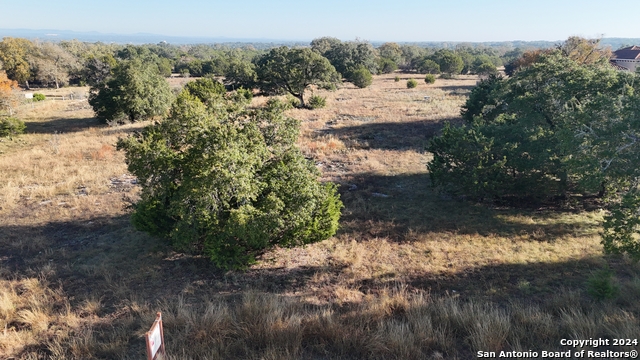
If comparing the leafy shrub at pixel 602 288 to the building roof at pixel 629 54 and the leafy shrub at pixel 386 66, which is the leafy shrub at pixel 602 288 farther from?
the leafy shrub at pixel 386 66

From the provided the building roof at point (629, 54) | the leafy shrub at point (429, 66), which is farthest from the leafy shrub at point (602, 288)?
the leafy shrub at point (429, 66)

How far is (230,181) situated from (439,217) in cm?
780

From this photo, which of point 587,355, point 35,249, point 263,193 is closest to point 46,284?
point 35,249

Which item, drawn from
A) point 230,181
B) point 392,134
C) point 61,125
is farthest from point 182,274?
point 61,125

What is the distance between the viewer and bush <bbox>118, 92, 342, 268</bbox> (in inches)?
318

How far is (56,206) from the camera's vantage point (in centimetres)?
1355

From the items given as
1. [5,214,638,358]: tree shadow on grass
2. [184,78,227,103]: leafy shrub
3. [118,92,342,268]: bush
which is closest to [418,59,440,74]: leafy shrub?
[184,78,227,103]: leafy shrub

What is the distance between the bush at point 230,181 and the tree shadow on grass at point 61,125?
73.0ft

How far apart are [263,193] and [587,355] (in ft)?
22.1

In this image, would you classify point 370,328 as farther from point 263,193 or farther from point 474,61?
point 474,61

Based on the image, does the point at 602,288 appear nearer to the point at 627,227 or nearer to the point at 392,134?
the point at 627,227

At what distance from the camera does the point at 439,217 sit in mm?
12703

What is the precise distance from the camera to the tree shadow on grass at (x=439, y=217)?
1155 centimetres

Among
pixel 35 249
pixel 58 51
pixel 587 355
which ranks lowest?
pixel 35 249
